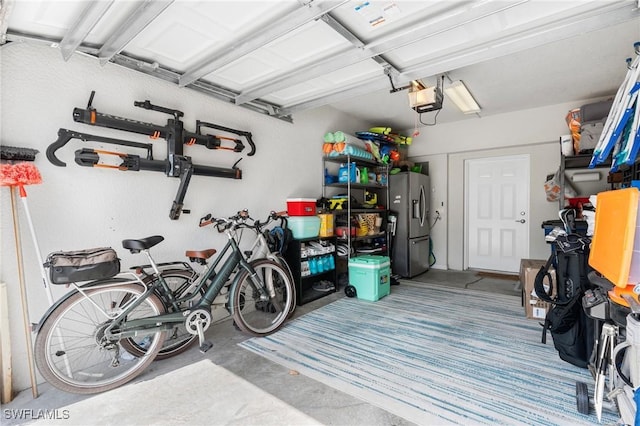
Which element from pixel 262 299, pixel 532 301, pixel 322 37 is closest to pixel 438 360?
pixel 532 301

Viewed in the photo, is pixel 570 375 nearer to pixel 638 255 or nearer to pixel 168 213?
pixel 638 255

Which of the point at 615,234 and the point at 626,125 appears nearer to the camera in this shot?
the point at 615,234

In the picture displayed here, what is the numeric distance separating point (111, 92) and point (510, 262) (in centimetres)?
603

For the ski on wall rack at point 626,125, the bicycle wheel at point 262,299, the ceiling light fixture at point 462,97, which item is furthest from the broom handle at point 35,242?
the ceiling light fixture at point 462,97

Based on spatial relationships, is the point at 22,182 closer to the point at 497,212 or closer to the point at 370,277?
the point at 370,277

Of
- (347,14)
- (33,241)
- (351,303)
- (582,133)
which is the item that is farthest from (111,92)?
(582,133)

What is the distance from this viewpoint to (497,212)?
17.4ft

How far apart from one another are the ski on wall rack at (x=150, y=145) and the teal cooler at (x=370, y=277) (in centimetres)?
191

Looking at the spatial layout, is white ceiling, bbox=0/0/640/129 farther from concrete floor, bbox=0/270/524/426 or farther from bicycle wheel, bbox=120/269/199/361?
concrete floor, bbox=0/270/524/426

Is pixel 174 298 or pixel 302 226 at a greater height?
pixel 302 226

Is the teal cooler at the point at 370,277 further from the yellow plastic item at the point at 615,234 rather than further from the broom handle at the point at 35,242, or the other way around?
the broom handle at the point at 35,242

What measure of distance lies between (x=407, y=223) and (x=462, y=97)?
2.07m

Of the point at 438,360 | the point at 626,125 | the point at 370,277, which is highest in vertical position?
the point at 626,125

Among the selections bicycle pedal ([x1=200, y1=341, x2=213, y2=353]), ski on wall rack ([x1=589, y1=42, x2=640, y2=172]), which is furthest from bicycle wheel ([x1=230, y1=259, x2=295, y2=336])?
ski on wall rack ([x1=589, y1=42, x2=640, y2=172])
